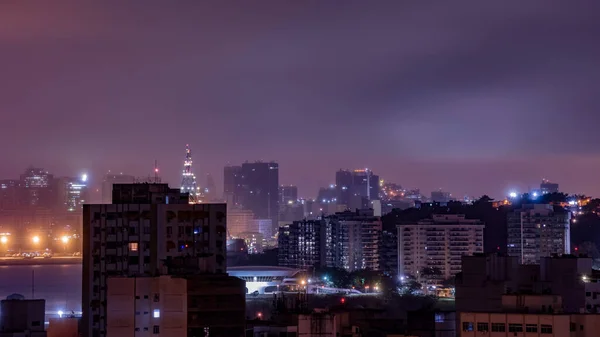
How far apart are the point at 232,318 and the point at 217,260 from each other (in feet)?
26.7

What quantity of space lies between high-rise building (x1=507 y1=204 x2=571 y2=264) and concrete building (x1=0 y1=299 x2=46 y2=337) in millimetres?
55751

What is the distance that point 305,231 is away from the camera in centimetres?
10762

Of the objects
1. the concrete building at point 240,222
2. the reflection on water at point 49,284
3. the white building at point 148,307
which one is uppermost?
the concrete building at point 240,222

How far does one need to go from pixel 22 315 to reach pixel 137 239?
3.17 meters

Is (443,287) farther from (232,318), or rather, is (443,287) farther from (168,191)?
(232,318)

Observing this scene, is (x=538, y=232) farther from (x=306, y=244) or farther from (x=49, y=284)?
(x=49, y=284)

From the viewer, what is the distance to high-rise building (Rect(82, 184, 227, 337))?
30188mm

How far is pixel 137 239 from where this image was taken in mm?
30594

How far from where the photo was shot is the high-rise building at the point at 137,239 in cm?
3019

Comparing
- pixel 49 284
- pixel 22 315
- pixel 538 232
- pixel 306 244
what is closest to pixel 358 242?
pixel 306 244

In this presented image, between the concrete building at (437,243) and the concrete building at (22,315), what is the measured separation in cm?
6005

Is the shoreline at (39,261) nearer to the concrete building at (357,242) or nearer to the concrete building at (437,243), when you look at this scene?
the concrete building at (357,242)

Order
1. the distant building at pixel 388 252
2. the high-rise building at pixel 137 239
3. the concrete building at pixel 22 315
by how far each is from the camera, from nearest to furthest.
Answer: the high-rise building at pixel 137 239 < the concrete building at pixel 22 315 < the distant building at pixel 388 252

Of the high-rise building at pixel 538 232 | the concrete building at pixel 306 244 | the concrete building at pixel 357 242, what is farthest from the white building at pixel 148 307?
the concrete building at pixel 306 244
